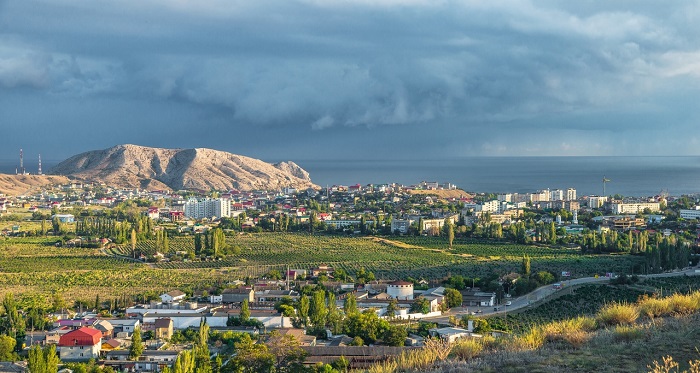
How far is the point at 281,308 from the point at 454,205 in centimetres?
4064

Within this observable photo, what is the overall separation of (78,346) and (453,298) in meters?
10.2

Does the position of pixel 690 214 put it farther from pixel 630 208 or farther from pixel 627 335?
pixel 627 335

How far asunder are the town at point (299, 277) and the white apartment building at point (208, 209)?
0.12m

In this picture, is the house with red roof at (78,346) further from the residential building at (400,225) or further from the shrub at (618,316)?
the residential building at (400,225)

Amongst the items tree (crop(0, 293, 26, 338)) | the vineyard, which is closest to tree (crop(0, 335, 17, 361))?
tree (crop(0, 293, 26, 338))

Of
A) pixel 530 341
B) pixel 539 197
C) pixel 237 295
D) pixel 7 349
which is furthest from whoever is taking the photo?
pixel 539 197

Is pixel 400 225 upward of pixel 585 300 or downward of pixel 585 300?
upward

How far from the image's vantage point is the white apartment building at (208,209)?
5544cm

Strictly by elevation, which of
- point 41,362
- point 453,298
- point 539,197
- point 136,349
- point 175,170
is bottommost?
point 136,349

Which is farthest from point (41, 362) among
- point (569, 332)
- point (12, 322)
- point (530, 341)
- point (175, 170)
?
point (175, 170)

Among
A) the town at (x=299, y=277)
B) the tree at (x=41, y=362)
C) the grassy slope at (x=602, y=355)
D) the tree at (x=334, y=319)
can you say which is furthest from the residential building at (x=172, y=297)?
the grassy slope at (x=602, y=355)

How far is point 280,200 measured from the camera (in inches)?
2640

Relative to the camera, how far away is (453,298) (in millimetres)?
20328

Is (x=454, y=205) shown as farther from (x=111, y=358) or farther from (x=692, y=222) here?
(x=111, y=358)
